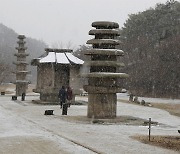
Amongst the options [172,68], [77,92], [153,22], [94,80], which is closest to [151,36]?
[153,22]

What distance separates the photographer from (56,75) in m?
39.2

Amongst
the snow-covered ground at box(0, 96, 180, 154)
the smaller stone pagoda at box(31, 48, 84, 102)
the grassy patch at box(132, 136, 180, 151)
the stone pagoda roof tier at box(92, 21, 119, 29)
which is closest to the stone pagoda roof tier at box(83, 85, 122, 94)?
the snow-covered ground at box(0, 96, 180, 154)

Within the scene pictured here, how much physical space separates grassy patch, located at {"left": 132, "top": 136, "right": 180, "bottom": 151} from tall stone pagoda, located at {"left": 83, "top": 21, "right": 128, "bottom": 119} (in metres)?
7.30

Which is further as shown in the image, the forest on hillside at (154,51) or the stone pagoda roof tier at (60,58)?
the forest on hillside at (154,51)

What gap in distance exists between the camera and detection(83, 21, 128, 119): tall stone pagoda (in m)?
24.3

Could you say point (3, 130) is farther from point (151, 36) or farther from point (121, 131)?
point (151, 36)

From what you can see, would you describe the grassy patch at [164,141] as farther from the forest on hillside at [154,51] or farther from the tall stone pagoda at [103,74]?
the forest on hillside at [154,51]

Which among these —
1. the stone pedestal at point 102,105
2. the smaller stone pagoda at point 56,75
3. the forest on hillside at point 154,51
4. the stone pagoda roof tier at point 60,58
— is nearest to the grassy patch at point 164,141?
the stone pedestal at point 102,105

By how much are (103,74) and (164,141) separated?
28.2ft

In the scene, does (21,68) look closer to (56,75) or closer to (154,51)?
(56,75)

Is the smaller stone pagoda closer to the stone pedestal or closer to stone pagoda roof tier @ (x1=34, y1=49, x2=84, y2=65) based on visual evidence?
stone pagoda roof tier @ (x1=34, y1=49, x2=84, y2=65)

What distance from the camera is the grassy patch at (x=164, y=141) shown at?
15.1 metres

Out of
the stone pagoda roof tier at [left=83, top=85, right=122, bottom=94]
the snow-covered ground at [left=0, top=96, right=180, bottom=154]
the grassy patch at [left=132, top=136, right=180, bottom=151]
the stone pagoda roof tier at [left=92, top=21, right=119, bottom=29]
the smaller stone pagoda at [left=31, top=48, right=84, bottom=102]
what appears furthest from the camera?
the smaller stone pagoda at [left=31, top=48, right=84, bottom=102]

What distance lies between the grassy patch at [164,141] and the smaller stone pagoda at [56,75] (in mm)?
21942
